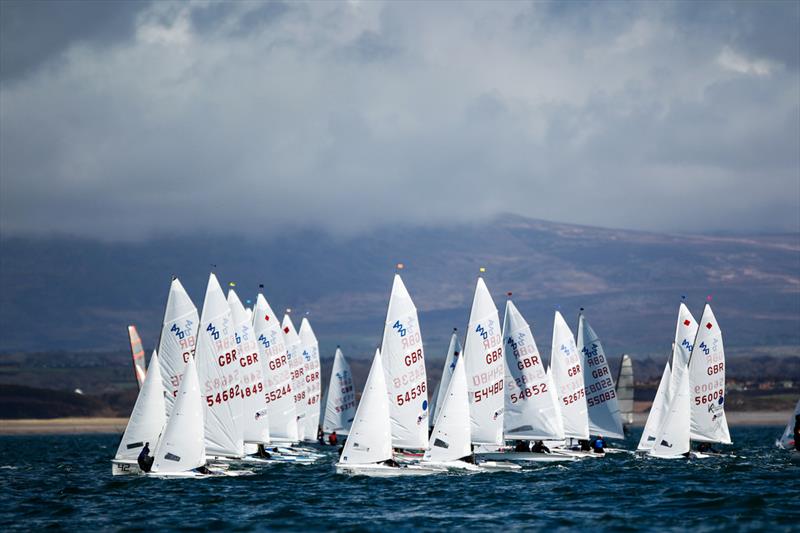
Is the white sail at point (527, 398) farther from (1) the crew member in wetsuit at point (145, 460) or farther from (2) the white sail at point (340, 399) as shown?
(2) the white sail at point (340, 399)

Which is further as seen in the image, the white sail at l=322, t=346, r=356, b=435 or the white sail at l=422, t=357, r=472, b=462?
the white sail at l=322, t=346, r=356, b=435

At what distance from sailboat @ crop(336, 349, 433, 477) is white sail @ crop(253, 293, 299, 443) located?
2102 centimetres

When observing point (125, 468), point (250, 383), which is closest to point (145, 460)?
point (125, 468)

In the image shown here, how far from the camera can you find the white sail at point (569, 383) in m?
82.3

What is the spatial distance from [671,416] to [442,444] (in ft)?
52.8

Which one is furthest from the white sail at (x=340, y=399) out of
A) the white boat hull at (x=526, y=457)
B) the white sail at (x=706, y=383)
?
the white sail at (x=706, y=383)

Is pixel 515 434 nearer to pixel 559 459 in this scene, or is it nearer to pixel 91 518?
pixel 559 459

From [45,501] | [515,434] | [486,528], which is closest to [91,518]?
[45,501]

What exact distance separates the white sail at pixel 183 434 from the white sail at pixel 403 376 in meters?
9.39

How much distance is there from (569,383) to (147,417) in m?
29.2

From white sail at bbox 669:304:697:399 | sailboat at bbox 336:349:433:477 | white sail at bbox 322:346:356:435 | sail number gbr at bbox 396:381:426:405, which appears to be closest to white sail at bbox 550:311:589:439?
white sail at bbox 669:304:697:399

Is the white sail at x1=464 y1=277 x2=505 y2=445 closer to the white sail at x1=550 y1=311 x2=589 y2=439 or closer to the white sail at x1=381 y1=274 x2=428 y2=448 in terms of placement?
the white sail at x1=381 y1=274 x2=428 y2=448

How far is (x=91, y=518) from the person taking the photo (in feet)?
166

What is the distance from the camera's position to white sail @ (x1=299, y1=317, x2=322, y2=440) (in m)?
98.9
